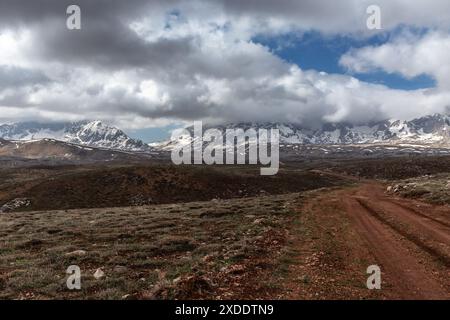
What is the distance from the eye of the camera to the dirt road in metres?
15.3

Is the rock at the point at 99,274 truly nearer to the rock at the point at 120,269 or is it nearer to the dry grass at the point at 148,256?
the dry grass at the point at 148,256

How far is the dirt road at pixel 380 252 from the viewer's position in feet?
50.2

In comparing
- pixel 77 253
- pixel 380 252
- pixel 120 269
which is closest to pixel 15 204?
pixel 77 253

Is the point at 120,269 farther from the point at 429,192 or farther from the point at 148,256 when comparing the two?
the point at 429,192

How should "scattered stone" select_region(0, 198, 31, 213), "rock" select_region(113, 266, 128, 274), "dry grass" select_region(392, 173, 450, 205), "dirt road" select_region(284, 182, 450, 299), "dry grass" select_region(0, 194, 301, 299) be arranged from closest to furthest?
"dirt road" select_region(284, 182, 450, 299)
"dry grass" select_region(0, 194, 301, 299)
"rock" select_region(113, 266, 128, 274)
"dry grass" select_region(392, 173, 450, 205)
"scattered stone" select_region(0, 198, 31, 213)

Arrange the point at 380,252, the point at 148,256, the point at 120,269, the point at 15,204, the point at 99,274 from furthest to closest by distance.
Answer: the point at 15,204 < the point at 148,256 < the point at 380,252 < the point at 120,269 < the point at 99,274

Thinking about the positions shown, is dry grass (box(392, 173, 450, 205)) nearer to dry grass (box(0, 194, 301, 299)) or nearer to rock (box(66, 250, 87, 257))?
dry grass (box(0, 194, 301, 299))

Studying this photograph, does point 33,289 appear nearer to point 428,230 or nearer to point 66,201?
point 428,230

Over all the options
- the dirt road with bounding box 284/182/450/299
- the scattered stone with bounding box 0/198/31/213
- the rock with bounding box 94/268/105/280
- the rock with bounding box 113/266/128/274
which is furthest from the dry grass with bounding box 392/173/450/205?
the scattered stone with bounding box 0/198/31/213

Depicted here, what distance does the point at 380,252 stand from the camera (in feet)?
69.8

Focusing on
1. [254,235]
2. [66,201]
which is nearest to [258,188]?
[66,201]
